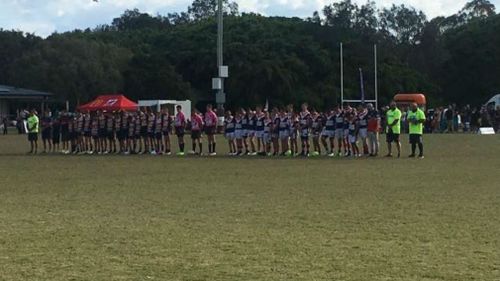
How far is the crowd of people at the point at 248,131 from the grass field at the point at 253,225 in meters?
5.86

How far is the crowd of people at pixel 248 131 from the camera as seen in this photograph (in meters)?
26.8

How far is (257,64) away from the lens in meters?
74.3

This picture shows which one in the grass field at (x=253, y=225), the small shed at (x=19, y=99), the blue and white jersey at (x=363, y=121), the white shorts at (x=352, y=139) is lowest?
the grass field at (x=253, y=225)

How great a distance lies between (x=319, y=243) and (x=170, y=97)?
210ft

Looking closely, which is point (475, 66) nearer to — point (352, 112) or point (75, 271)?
point (352, 112)

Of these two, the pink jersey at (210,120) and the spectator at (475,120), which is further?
the spectator at (475,120)

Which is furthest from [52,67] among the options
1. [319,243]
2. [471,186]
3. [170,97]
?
[319,243]

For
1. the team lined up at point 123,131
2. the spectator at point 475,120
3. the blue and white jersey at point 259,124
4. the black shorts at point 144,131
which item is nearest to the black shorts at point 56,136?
the team lined up at point 123,131

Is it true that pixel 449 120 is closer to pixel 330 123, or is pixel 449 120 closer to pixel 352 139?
pixel 330 123

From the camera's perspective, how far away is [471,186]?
16297 millimetres

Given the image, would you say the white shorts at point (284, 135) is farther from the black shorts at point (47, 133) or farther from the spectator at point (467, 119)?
the spectator at point (467, 119)

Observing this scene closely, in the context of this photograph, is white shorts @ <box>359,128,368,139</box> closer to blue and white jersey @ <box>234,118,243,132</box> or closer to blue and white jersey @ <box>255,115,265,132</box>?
blue and white jersey @ <box>255,115,265,132</box>

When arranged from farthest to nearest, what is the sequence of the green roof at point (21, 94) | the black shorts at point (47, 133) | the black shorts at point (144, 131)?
the green roof at point (21, 94), the black shorts at point (47, 133), the black shorts at point (144, 131)

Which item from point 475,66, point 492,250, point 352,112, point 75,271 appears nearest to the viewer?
point 75,271
